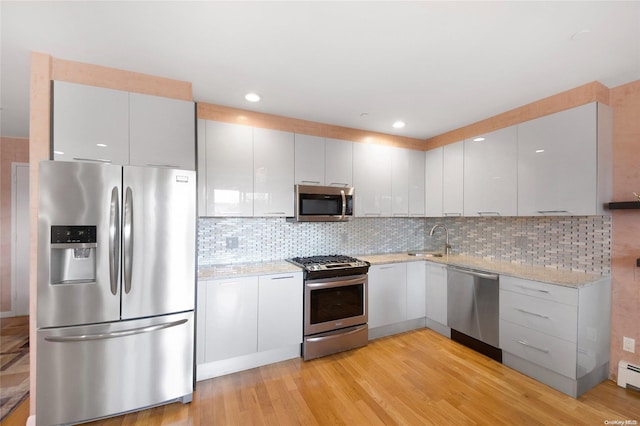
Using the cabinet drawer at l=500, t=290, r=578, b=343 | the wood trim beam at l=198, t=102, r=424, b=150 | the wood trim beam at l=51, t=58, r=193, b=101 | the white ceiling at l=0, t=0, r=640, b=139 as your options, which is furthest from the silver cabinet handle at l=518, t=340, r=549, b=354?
the wood trim beam at l=51, t=58, r=193, b=101

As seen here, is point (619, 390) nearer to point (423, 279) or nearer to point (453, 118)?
point (423, 279)

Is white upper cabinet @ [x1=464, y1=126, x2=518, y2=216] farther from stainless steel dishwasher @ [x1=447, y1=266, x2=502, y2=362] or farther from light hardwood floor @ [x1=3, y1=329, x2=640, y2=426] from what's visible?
light hardwood floor @ [x1=3, y1=329, x2=640, y2=426]

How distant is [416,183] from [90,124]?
366cm

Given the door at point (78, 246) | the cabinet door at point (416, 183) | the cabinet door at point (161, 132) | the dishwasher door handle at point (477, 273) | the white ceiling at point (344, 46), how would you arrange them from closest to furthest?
1. the white ceiling at point (344, 46)
2. the door at point (78, 246)
3. the cabinet door at point (161, 132)
4. the dishwasher door handle at point (477, 273)
5. the cabinet door at point (416, 183)

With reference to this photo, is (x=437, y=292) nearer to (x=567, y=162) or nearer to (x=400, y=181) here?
(x=400, y=181)

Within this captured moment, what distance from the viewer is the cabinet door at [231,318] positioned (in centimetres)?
235

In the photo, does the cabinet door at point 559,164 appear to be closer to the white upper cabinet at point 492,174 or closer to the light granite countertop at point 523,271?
the white upper cabinet at point 492,174

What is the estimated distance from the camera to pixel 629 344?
2.25m

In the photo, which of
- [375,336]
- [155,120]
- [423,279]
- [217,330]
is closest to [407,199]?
[423,279]

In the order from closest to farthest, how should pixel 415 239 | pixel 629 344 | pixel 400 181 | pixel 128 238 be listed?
pixel 128 238
pixel 629 344
pixel 400 181
pixel 415 239

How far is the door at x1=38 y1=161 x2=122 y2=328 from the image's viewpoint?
1.71 m

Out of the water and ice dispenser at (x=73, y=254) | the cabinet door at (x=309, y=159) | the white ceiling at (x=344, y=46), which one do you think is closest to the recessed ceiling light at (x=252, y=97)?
the white ceiling at (x=344, y=46)

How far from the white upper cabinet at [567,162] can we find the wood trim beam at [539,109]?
0.24 ft

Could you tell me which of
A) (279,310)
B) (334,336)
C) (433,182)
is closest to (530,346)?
(334,336)
